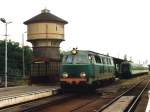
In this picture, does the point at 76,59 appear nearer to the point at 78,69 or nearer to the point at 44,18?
the point at 78,69

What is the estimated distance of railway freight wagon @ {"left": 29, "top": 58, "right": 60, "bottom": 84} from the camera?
128 ft

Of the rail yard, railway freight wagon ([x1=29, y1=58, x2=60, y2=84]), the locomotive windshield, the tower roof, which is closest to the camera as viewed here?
the rail yard

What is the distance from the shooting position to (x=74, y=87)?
28.0 m

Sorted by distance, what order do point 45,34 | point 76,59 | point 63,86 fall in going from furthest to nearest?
point 45,34
point 63,86
point 76,59

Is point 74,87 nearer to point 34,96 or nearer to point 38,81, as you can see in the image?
point 34,96

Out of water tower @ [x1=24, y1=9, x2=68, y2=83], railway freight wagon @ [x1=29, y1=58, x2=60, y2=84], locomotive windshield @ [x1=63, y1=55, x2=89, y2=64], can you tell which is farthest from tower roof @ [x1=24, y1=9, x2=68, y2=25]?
locomotive windshield @ [x1=63, y1=55, x2=89, y2=64]

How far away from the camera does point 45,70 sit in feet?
128

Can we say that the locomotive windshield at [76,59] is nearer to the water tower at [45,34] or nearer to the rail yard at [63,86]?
the rail yard at [63,86]

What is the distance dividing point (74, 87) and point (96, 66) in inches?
91.0

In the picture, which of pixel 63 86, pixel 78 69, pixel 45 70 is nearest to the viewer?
pixel 78 69

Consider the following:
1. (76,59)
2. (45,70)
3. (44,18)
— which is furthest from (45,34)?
(76,59)

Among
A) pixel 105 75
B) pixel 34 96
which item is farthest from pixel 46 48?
pixel 34 96

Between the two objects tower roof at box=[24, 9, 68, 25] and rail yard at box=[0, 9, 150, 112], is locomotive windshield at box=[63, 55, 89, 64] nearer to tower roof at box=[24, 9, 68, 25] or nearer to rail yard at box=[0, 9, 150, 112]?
rail yard at box=[0, 9, 150, 112]

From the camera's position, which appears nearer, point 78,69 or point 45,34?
point 78,69
